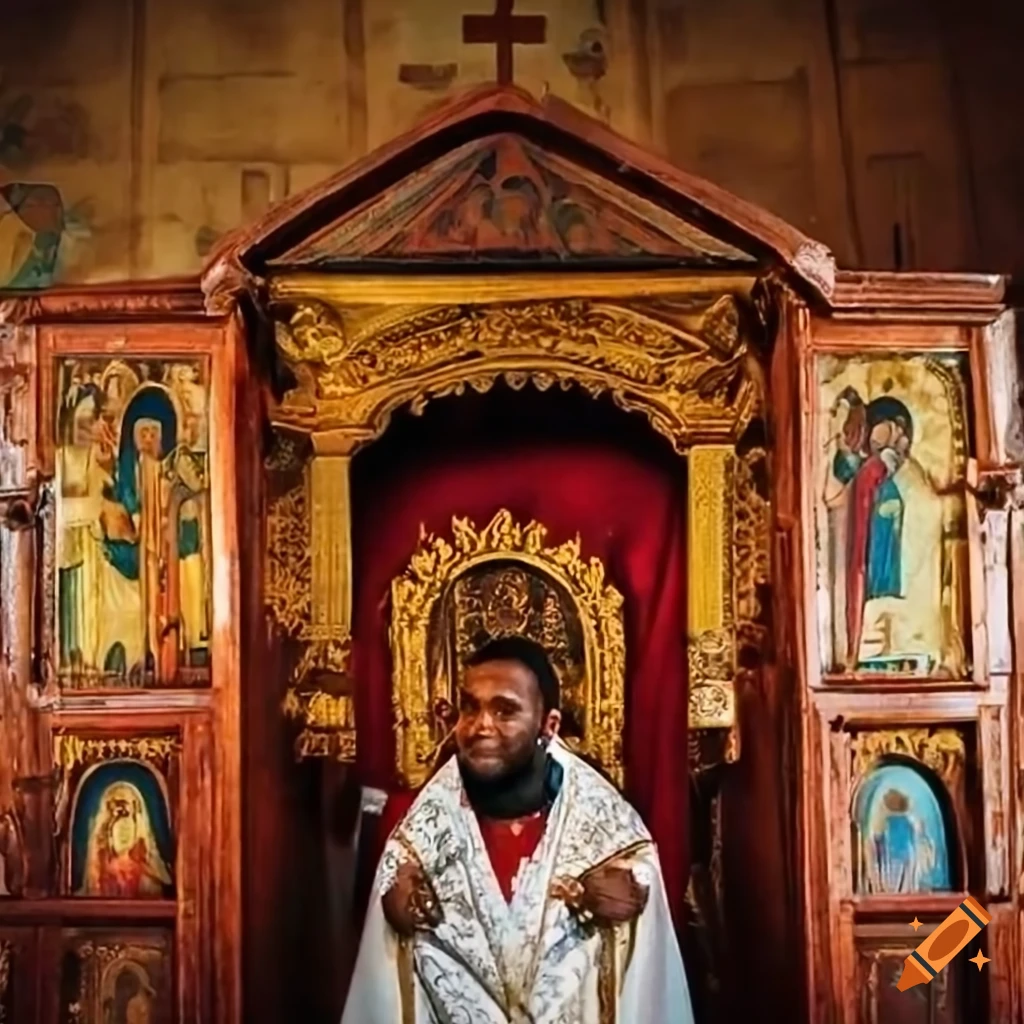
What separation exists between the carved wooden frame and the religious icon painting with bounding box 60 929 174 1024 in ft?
1.73

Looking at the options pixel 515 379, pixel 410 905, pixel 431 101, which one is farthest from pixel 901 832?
pixel 431 101

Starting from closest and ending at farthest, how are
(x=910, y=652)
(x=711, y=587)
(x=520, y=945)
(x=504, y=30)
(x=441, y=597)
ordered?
(x=520, y=945) < (x=910, y=652) < (x=711, y=587) < (x=441, y=597) < (x=504, y=30)

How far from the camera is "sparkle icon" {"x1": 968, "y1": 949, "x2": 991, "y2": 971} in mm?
3730

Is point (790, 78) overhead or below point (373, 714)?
overhead

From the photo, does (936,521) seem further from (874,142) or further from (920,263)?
(874,142)

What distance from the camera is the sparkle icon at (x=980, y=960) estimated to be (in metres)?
3.73

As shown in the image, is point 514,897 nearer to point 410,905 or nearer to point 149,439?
point 410,905

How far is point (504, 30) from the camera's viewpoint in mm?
4391

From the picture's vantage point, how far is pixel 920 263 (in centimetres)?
433

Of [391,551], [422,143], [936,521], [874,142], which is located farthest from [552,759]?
[874,142]

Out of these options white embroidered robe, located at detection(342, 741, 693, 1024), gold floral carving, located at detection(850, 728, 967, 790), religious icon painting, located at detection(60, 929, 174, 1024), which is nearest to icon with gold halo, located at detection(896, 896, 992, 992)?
gold floral carving, located at detection(850, 728, 967, 790)

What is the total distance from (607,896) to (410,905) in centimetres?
39

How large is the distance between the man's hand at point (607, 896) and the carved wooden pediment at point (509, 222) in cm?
126

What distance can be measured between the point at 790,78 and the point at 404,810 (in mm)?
1949
